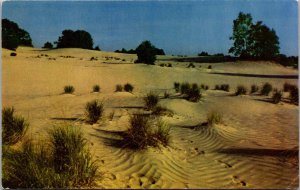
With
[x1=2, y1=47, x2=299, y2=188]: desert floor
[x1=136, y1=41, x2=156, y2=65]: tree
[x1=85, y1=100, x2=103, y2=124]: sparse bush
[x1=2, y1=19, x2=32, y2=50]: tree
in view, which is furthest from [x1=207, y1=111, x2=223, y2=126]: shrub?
[x1=136, y1=41, x2=156, y2=65]: tree

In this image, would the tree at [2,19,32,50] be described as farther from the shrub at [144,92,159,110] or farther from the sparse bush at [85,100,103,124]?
the shrub at [144,92,159,110]

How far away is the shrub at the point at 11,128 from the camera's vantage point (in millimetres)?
6566

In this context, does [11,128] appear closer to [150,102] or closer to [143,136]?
[143,136]

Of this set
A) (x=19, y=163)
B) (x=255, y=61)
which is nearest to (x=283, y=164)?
(x=19, y=163)

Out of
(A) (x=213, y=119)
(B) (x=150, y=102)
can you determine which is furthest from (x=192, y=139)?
(B) (x=150, y=102)

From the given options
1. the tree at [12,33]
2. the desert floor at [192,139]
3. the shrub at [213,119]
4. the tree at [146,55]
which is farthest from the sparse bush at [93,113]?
the tree at [146,55]

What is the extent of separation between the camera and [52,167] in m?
5.20

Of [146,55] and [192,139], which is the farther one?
[146,55]

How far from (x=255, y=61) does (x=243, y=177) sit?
67.9ft

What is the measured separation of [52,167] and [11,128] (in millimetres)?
1898

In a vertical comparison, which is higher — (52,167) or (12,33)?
(12,33)

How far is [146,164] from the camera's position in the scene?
6.00 m

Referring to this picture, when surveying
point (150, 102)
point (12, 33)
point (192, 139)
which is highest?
point (12, 33)

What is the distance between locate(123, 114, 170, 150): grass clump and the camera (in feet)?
21.5
